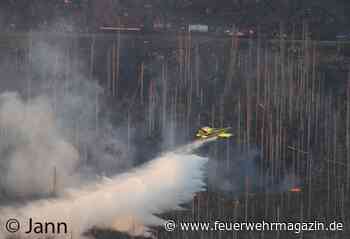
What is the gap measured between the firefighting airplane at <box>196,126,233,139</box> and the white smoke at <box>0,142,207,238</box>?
5.59 metres

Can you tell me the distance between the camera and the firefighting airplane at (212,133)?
43.6 m

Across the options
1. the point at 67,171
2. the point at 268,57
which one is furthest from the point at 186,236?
the point at 268,57

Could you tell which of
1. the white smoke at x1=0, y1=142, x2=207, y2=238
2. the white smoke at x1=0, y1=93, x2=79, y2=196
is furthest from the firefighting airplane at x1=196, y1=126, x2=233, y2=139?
the white smoke at x1=0, y1=93, x2=79, y2=196

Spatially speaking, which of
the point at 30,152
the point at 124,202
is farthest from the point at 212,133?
the point at 30,152

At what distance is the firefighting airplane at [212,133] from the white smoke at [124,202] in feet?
18.3

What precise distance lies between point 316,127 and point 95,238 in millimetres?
27271

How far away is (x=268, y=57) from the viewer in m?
58.5

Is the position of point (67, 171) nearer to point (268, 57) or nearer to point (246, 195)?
point (246, 195)

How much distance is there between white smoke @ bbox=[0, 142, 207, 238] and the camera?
32.2m

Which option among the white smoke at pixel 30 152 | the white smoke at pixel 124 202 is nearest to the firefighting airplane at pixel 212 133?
the white smoke at pixel 124 202

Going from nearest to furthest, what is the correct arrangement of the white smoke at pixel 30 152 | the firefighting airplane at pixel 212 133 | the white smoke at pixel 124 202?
the white smoke at pixel 124 202 < the white smoke at pixel 30 152 < the firefighting airplane at pixel 212 133

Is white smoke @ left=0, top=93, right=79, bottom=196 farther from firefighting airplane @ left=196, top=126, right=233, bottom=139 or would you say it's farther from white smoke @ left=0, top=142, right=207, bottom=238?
firefighting airplane @ left=196, top=126, right=233, bottom=139

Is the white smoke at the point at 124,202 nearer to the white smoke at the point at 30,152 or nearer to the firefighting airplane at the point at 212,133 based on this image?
the white smoke at the point at 30,152

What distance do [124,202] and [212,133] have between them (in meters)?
13.5
